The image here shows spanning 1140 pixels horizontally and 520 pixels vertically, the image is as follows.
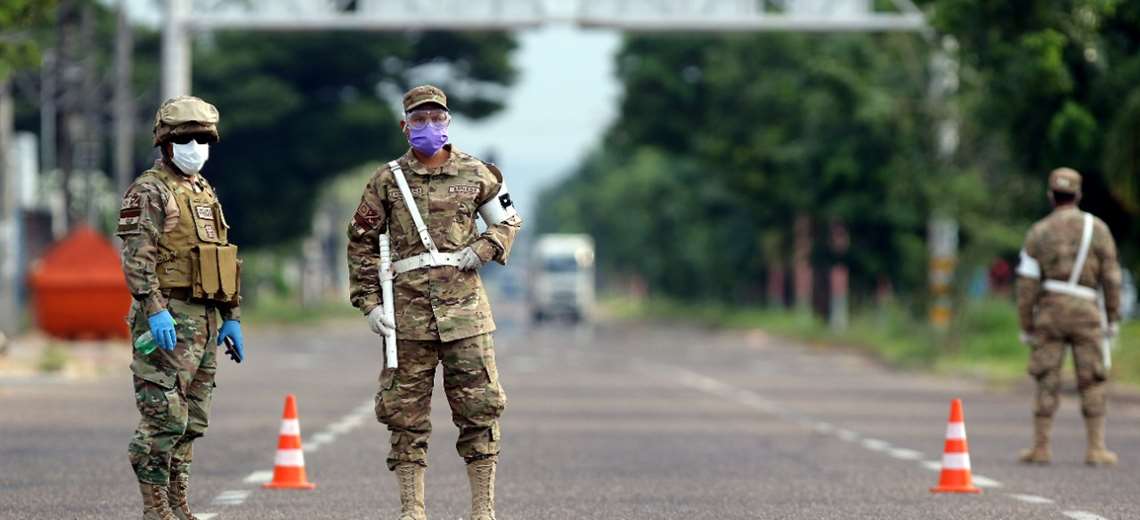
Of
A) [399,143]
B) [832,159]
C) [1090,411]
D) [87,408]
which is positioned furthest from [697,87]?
[1090,411]

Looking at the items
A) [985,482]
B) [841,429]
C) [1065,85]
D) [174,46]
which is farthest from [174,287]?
[174,46]

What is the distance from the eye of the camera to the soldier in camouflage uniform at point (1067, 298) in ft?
49.9

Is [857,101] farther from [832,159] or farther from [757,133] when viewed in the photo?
[757,133]

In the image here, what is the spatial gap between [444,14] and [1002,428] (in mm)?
18875

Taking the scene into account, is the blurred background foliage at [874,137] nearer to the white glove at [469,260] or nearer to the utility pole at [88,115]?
the utility pole at [88,115]

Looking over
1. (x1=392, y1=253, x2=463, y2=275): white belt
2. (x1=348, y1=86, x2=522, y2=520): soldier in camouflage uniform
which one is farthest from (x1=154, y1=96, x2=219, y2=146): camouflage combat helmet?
(x1=392, y1=253, x2=463, y2=275): white belt

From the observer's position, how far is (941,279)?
37.4 metres

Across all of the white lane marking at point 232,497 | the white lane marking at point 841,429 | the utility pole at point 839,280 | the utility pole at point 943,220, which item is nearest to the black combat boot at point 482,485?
the white lane marking at point 232,497

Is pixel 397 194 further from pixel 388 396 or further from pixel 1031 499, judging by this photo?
pixel 1031 499

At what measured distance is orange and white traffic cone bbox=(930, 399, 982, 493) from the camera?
12.8 m

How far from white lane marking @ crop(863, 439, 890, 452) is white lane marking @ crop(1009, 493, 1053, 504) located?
158 inches

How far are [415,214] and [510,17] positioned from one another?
2788cm

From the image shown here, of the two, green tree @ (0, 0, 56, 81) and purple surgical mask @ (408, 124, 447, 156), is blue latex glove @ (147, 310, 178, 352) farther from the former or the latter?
green tree @ (0, 0, 56, 81)

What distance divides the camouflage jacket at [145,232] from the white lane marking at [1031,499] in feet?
16.0
